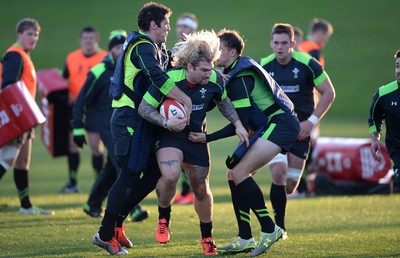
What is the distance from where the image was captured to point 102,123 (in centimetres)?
1097

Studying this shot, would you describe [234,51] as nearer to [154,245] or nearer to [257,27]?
[154,245]

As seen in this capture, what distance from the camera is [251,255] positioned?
770 centimetres

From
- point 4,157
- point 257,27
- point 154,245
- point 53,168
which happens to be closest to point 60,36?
point 257,27

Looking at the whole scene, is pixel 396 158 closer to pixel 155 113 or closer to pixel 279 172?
pixel 279 172

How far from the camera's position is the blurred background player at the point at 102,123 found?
10.6m

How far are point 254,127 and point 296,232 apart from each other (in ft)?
6.90

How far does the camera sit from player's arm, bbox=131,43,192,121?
7.46m

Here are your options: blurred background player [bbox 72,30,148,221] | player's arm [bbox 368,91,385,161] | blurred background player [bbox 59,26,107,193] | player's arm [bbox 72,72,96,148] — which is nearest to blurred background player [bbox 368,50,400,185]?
player's arm [bbox 368,91,385,161]

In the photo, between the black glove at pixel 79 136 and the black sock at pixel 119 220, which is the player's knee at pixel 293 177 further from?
the black glove at pixel 79 136

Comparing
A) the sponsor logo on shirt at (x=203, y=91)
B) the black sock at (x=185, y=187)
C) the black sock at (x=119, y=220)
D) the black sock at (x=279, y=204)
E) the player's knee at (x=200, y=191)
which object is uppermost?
the sponsor logo on shirt at (x=203, y=91)

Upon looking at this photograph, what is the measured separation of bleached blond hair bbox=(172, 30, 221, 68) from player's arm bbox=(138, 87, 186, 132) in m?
0.37

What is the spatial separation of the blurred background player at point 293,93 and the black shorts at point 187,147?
5.81 ft

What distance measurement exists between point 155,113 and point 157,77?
31 centimetres

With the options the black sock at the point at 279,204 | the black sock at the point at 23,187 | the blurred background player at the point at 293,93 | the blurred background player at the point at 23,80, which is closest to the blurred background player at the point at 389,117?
the blurred background player at the point at 293,93
